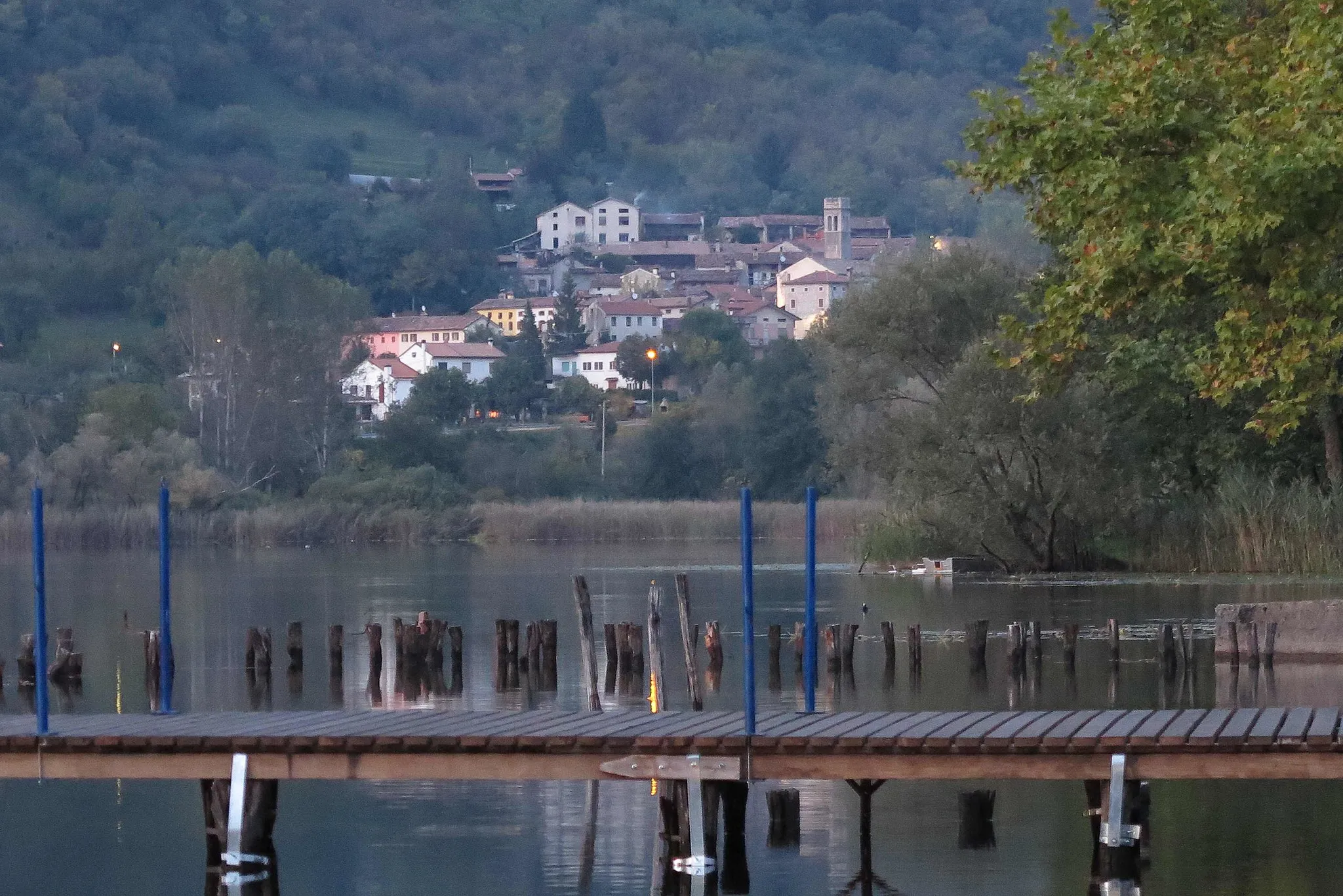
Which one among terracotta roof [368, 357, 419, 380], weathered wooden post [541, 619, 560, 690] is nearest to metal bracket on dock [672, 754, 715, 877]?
weathered wooden post [541, 619, 560, 690]

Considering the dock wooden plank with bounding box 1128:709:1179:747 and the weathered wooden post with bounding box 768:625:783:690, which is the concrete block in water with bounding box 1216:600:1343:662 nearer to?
the weathered wooden post with bounding box 768:625:783:690

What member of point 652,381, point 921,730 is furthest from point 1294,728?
point 652,381

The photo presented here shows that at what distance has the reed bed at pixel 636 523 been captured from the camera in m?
78.8

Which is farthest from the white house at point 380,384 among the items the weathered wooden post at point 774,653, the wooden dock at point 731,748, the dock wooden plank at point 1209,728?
the dock wooden plank at point 1209,728

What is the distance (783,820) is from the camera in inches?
701

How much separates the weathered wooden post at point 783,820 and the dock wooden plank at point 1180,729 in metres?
2.99

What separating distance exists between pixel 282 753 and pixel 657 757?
271 cm

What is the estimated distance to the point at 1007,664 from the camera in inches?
1151

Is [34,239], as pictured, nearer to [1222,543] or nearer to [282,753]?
[1222,543]

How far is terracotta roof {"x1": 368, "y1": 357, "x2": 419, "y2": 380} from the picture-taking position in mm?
152250

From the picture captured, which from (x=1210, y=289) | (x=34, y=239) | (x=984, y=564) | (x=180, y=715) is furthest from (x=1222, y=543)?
(x=34, y=239)

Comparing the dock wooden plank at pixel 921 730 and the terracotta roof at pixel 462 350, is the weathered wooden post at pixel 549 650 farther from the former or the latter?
the terracotta roof at pixel 462 350

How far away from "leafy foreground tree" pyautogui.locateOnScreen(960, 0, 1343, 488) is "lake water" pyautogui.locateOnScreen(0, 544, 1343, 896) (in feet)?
12.8

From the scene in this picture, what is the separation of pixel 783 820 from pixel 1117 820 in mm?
2859
